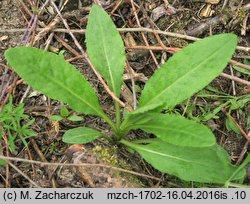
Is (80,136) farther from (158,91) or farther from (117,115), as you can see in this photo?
(158,91)

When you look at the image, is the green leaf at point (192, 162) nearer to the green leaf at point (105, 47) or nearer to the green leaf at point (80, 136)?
the green leaf at point (80, 136)

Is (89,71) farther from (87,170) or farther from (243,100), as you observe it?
(243,100)

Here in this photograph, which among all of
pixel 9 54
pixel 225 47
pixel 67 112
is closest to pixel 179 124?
pixel 225 47

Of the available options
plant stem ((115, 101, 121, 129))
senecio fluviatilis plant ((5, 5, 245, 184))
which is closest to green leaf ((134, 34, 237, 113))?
senecio fluviatilis plant ((5, 5, 245, 184))

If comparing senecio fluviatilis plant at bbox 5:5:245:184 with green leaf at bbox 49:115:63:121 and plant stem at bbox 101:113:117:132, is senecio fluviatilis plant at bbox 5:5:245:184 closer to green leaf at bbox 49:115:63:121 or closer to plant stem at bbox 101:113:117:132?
plant stem at bbox 101:113:117:132

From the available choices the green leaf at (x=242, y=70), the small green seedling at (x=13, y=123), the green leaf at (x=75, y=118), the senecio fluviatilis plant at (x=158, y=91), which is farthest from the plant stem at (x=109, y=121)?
the green leaf at (x=242, y=70)
